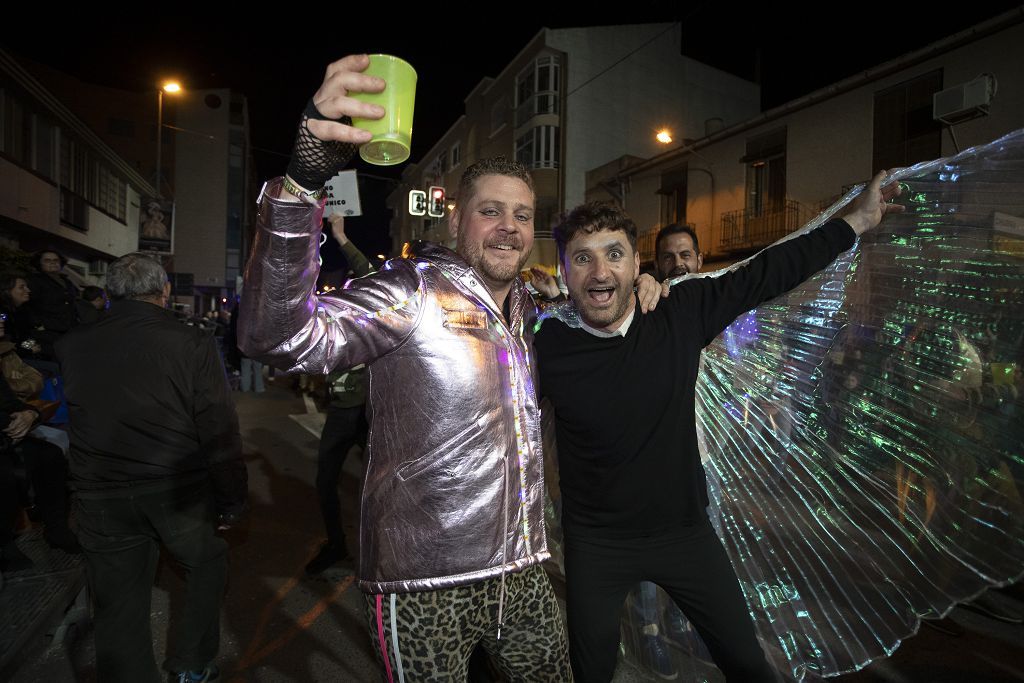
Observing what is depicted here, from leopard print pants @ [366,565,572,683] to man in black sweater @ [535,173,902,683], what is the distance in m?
0.41

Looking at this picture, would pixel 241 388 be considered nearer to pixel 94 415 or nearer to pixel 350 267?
pixel 350 267

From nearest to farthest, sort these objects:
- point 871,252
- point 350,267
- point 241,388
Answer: point 871,252
point 350,267
point 241,388

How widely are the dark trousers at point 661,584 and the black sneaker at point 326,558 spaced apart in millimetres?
2747

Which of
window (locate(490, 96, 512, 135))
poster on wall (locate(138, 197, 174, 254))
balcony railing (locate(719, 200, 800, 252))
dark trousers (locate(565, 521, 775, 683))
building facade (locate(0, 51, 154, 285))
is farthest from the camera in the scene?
window (locate(490, 96, 512, 135))

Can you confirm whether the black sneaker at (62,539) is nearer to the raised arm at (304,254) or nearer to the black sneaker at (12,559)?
the black sneaker at (12,559)

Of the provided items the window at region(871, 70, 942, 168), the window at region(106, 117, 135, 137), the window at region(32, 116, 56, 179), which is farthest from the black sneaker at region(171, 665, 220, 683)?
the window at region(106, 117, 135, 137)

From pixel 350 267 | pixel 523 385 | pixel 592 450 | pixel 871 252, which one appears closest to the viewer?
pixel 523 385

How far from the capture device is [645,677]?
3.05 meters

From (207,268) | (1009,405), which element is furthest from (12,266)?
(207,268)

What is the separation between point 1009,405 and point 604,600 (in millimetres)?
1644

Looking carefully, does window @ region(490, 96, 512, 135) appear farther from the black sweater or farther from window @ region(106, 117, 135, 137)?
the black sweater

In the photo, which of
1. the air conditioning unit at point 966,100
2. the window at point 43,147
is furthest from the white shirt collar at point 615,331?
the window at point 43,147

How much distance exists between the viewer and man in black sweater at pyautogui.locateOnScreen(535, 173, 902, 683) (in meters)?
2.13

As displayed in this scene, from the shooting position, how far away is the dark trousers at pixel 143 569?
2619 millimetres
